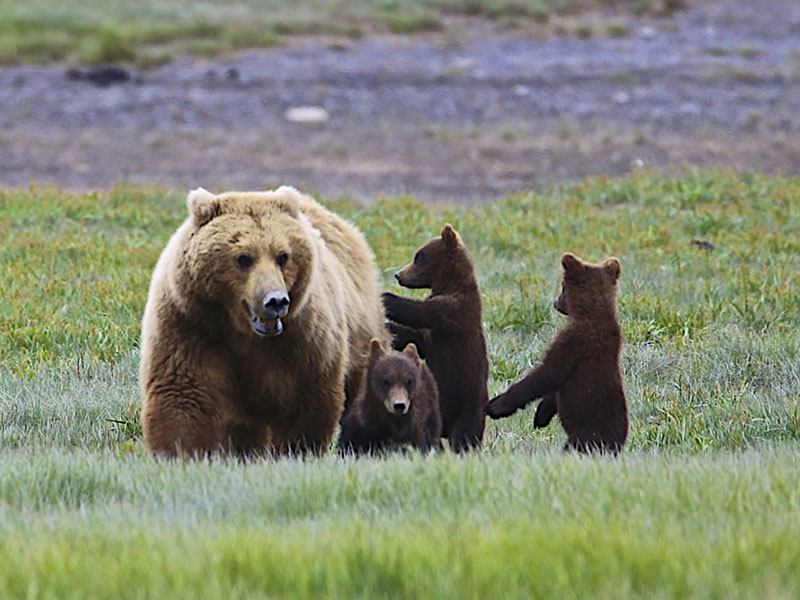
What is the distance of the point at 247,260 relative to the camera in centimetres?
592

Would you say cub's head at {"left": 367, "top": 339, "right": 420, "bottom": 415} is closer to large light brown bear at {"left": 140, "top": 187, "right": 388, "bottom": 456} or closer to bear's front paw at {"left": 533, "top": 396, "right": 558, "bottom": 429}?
large light brown bear at {"left": 140, "top": 187, "right": 388, "bottom": 456}

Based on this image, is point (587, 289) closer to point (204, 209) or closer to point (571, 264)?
point (571, 264)

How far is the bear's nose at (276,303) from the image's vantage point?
564 cm

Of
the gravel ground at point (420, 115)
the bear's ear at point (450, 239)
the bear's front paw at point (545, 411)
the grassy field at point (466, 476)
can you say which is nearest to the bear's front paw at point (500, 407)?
the grassy field at point (466, 476)

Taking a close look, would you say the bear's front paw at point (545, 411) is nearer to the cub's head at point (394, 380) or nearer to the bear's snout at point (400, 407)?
the cub's head at point (394, 380)

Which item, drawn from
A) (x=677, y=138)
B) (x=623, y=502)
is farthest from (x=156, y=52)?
(x=623, y=502)

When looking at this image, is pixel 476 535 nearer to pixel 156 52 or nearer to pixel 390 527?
pixel 390 527

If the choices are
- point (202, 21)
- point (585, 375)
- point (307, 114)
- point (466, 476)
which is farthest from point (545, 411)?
point (202, 21)

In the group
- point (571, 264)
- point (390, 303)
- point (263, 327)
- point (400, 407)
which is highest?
point (571, 264)

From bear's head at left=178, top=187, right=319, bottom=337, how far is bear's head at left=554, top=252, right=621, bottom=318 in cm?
115

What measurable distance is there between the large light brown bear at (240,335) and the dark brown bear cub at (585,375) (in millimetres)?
878

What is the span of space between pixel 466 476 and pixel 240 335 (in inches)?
54.0

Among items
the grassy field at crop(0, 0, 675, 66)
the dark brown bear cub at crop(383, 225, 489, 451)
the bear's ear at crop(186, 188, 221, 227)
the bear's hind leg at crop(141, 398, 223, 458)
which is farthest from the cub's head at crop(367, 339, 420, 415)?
the grassy field at crop(0, 0, 675, 66)

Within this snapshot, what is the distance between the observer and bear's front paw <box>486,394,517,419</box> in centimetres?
648
